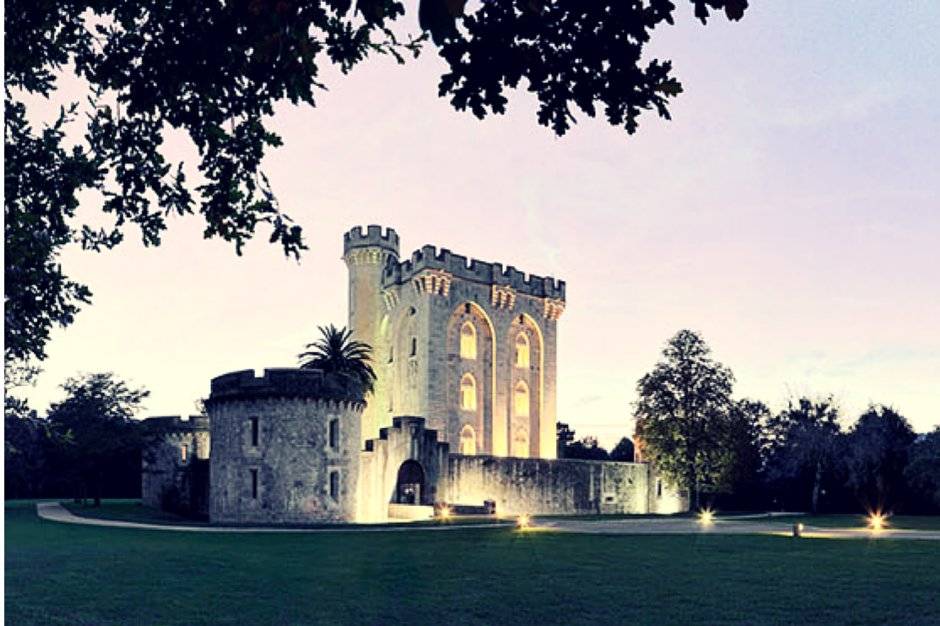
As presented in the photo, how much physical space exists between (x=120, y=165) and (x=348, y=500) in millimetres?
31721

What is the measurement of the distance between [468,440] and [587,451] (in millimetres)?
31411

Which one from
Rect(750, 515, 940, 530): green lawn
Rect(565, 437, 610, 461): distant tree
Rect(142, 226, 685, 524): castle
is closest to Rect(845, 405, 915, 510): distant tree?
Rect(750, 515, 940, 530): green lawn

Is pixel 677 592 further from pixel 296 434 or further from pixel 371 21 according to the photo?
pixel 296 434

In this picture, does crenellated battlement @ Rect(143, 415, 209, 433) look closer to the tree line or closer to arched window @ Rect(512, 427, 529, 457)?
arched window @ Rect(512, 427, 529, 457)

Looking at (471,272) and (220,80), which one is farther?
(471,272)

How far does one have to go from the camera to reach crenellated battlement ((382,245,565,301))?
183 ft

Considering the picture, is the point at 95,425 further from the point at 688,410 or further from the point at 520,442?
the point at 688,410

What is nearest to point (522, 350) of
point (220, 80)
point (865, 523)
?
point (865, 523)

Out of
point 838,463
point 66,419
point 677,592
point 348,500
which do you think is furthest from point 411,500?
point 677,592

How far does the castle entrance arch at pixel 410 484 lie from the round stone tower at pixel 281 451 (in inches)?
246

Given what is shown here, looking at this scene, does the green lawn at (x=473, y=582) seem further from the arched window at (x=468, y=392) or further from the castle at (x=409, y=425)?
the arched window at (x=468, y=392)

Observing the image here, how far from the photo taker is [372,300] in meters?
60.5

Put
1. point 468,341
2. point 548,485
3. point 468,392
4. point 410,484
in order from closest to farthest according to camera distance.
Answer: point 410,484 → point 548,485 → point 468,392 → point 468,341

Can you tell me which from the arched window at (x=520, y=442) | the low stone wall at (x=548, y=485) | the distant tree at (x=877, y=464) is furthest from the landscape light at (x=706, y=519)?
the arched window at (x=520, y=442)
